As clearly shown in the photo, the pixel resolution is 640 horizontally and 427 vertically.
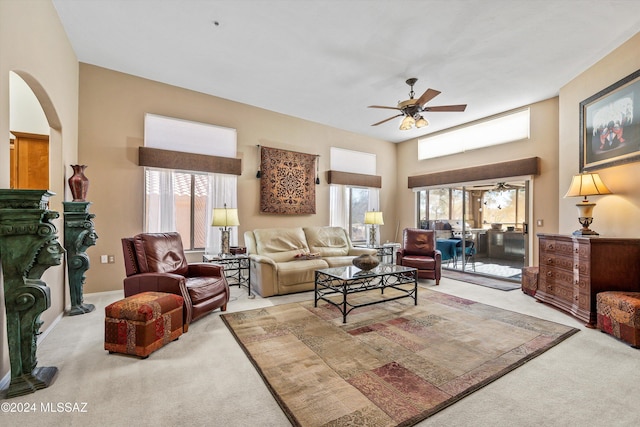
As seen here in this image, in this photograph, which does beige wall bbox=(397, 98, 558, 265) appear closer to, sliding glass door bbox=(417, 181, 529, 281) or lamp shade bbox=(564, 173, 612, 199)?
sliding glass door bbox=(417, 181, 529, 281)

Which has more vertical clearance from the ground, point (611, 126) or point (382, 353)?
point (611, 126)

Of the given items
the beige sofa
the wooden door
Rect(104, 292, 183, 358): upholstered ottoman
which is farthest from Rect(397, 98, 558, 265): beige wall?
the wooden door

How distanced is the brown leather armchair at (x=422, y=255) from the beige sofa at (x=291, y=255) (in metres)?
0.71

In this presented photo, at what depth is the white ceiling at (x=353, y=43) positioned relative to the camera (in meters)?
2.87

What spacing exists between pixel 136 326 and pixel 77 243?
1811 mm

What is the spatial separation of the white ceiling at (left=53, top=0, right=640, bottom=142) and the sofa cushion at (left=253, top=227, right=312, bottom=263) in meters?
2.41

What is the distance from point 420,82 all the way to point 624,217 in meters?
3.10

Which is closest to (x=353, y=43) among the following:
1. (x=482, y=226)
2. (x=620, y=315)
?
(x=620, y=315)

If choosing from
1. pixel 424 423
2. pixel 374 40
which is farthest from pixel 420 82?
pixel 424 423

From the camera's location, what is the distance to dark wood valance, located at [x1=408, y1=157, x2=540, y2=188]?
5.06 m

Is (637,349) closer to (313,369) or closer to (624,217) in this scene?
(624,217)

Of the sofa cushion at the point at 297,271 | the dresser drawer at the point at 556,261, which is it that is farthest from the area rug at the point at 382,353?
the dresser drawer at the point at 556,261

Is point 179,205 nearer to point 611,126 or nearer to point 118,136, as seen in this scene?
point 118,136

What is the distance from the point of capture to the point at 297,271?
14.2ft
